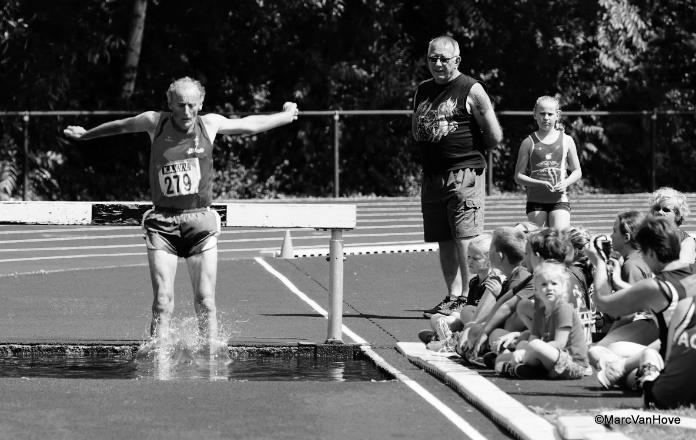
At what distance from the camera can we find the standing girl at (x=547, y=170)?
12.7m

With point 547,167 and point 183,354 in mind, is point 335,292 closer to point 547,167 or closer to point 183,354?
point 183,354

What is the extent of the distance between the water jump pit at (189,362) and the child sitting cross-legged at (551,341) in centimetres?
89

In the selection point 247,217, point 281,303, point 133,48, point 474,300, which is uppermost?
point 133,48

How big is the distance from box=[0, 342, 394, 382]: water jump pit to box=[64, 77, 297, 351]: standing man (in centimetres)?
20

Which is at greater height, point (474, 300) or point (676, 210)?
point (676, 210)

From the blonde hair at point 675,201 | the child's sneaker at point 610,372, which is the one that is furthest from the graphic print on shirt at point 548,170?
the child's sneaker at point 610,372

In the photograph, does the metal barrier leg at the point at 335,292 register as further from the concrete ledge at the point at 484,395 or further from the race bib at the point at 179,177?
the race bib at the point at 179,177

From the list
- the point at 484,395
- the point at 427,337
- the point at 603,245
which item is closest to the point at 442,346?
the point at 427,337

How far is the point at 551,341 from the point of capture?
26.5ft

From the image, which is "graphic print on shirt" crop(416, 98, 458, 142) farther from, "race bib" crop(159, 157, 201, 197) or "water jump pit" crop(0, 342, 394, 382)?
"race bib" crop(159, 157, 201, 197)

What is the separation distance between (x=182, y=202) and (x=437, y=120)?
9.28 feet

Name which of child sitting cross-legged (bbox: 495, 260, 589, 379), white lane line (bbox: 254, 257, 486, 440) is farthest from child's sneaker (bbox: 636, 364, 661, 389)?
white lane line (bbox: 254, 257, 486, 440)

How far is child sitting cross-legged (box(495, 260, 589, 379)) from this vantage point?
7.93 m

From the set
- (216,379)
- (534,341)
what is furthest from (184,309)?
(534,341)
